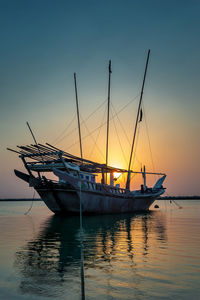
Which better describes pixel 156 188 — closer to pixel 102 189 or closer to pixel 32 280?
pixel 102 189

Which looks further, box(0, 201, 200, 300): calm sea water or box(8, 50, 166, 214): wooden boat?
box(8, 50, 166, 214): wooden boat

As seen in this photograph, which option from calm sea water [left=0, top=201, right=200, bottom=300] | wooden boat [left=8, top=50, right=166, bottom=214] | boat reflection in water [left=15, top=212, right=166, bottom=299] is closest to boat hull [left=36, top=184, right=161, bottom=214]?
wooden boat [left=8, top=50, right=166, bottom=214]

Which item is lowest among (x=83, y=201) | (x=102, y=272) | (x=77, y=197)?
(x=102, y=272)

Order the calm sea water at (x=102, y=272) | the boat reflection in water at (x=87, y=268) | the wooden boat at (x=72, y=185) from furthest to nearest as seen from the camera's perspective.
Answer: the wooden boat at (x=72, y=185) → the boat reflection in water at (x=87, y=268) → the calm sea water at (x=102, y=272)

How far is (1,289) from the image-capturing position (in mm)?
7012

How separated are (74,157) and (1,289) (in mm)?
24190

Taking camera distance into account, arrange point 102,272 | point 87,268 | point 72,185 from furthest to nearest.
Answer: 1. point 72,185
2. point 87,268
3. point 102,272

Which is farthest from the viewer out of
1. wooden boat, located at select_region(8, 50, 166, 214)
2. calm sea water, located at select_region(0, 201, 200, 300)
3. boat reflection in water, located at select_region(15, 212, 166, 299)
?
wooden boat, located at select_region(8, 50, 166, 214)

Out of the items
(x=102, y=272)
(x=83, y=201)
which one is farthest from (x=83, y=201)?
(x=102, y=272)

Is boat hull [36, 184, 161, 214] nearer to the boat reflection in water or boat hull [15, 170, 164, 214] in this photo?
boat hull [15, 170, 164, 214]

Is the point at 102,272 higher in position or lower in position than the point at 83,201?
lower

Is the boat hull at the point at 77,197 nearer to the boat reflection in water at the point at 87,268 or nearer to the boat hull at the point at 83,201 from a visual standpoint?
the boat hull at the point at 83,201

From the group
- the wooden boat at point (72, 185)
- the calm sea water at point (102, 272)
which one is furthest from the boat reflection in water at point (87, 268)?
the wooden boat at point (72, 185)

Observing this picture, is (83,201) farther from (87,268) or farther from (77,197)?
(87,268)
